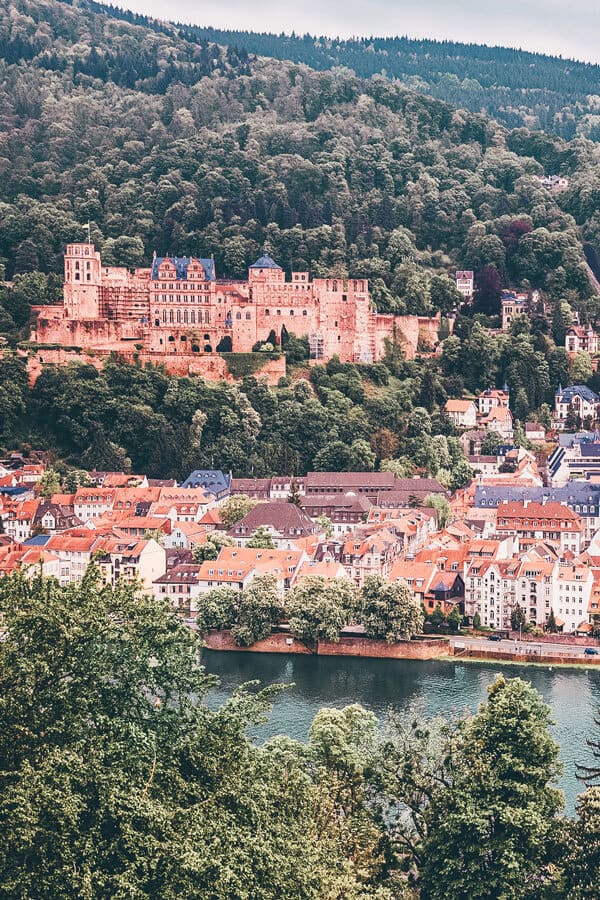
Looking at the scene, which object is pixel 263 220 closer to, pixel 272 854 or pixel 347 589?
pixel 347 589

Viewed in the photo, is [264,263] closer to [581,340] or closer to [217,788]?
[581,340]

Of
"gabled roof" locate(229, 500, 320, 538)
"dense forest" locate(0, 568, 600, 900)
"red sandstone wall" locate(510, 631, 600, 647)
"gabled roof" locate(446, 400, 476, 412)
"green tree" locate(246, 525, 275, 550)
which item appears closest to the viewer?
"dense forest" locate(0, 568, 600, 900)

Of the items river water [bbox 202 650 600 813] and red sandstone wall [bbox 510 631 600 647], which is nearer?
river water [bbox 202 650 600 813]

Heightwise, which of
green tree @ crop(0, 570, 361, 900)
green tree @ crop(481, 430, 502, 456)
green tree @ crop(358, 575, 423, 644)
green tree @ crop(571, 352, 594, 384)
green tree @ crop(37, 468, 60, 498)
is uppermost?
green tree @ crop(571, 352, 594, 384)

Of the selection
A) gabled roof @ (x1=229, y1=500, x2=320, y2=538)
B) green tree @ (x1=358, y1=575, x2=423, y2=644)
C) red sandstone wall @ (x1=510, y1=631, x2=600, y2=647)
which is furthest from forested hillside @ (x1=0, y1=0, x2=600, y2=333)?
red sandstone wall @ (x1=510, y1=631, x2=600, y2=647)

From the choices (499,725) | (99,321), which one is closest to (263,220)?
(99,321)

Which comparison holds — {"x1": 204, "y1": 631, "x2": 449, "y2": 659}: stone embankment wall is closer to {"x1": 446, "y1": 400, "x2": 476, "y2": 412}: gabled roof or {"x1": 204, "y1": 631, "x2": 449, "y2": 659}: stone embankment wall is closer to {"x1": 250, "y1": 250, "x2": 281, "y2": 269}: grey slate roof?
{"x1": 446, "y1": 400, "x2": 476, "y2": 412}: gabled roof

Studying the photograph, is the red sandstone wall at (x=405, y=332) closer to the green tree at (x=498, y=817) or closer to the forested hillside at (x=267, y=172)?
the forested hillside at (x=267, y=172)

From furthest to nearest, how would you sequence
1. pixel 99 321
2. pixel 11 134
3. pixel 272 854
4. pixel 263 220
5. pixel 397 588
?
pixel 11 134 < pixel 263 220 < pixel 99 321 < pixel 397 588 < pixel 272 854
